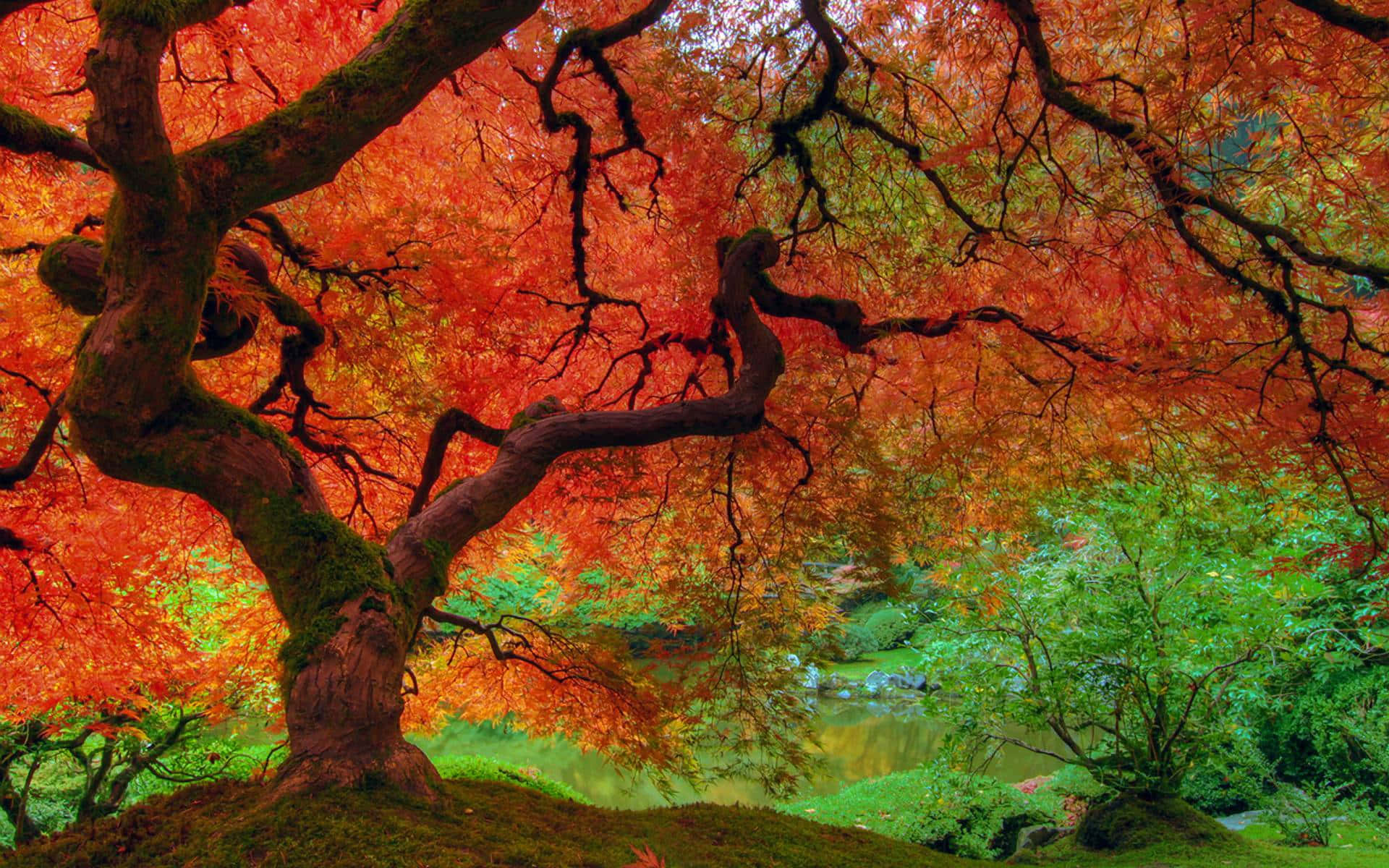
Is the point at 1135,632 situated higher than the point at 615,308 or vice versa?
the point at 615,308

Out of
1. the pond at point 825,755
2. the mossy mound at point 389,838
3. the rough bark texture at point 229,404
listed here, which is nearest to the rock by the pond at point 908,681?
the pond at point 825,755

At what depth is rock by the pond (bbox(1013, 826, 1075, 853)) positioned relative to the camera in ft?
14.8

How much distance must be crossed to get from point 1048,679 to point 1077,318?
6.72 ft

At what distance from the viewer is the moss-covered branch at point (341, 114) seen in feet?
5.44

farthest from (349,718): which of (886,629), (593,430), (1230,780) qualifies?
(886,629)

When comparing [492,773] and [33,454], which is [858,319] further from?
[492,773]

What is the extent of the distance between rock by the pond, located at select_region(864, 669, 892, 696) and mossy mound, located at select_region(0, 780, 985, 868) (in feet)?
32.4

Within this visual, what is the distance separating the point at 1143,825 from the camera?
3928 millimetres

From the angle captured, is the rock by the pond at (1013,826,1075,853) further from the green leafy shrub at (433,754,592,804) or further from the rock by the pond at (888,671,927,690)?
the rock by the pond at (888,671,927,690)

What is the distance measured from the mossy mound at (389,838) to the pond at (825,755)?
15.8 ft

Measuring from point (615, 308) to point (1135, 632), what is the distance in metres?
3.20

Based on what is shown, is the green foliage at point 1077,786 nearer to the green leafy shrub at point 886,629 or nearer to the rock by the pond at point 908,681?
the rock by the pond at point 908,681

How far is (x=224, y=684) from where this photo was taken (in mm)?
3727

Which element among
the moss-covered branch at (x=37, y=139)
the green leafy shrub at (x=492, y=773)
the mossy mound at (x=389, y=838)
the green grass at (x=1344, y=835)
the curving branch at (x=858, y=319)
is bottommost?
the green grass at (x=1344, y=835)
